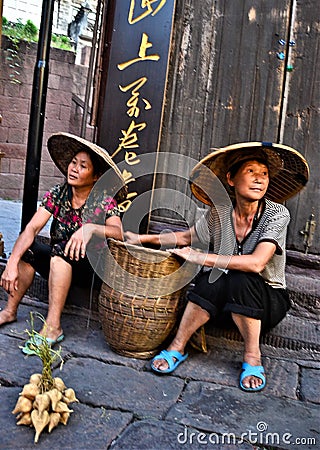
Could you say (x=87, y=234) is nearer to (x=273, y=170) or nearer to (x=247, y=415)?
(x=273, y=170)

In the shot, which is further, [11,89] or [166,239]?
[11,89]

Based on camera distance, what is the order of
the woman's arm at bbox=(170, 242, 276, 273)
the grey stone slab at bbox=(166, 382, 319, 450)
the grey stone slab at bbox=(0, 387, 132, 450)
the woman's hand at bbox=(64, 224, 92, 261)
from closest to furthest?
the grey stone slab at bbox=(0, 387, 132, 450) → the grey stone slab at bbox=(166, 382, 319, 450) → the woman's arm at bbox=(170, 242, 276, 273) → the woman's hand at bbox=(64, 224, 92, 261)

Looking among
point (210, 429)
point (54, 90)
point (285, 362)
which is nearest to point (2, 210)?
point (54, 90)

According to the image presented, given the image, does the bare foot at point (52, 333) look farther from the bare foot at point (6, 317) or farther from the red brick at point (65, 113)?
the red brick at point (65, 113)

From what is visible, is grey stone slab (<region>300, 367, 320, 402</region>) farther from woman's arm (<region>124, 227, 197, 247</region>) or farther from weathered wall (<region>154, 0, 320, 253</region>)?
weathered wall (<region>154, 0, 320, 253</region>)

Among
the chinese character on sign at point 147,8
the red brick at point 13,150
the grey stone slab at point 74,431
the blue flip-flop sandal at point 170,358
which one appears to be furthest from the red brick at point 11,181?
the grey stone slab at point 74,431

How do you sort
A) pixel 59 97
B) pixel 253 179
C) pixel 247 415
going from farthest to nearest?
1. pixel 59 97
2. pixel 253 179
3. pixel 247 415

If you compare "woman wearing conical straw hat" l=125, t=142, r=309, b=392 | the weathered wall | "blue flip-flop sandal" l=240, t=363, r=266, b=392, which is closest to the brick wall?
the weathered wall

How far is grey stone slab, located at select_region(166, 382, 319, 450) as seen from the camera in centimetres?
243

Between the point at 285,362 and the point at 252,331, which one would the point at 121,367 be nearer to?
the point at 252,331

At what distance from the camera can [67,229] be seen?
3559mm

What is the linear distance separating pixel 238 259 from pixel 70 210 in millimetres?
1239

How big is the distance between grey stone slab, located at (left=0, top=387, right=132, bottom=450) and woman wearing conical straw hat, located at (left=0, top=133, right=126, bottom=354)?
0.85m

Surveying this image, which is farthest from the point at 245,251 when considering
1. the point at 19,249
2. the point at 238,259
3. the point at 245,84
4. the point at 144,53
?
the point at 144,53
